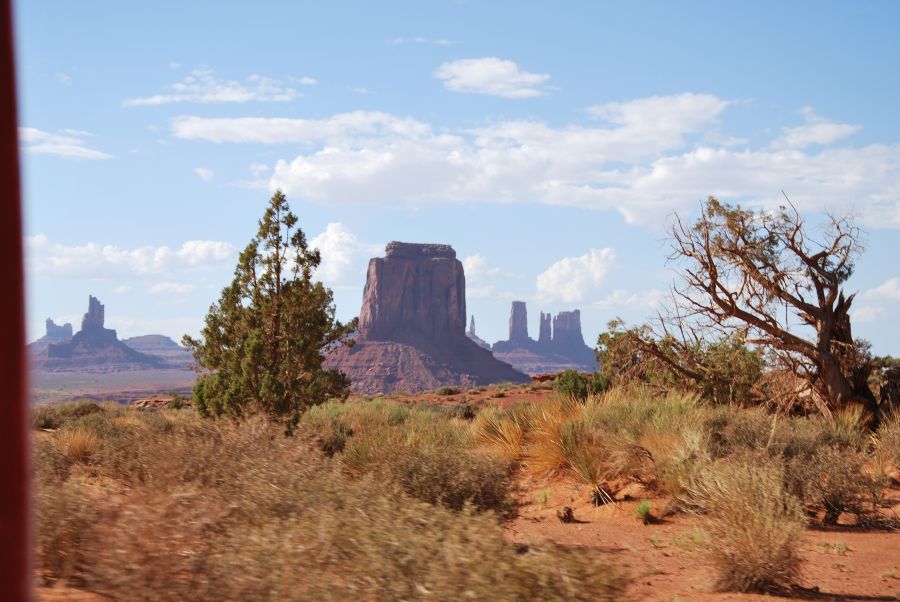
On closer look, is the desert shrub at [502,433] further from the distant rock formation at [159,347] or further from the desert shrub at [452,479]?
the distant rock formation at [159,347]

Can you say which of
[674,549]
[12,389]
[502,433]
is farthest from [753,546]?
[502,433]

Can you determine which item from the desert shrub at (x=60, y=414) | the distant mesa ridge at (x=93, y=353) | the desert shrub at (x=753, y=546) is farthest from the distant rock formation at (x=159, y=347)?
the desert shrub at (x=753, y=546)

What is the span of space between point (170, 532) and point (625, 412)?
1269 centimetres

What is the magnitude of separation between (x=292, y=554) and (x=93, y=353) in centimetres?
15551

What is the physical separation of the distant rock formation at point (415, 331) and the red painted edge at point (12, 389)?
113307mm

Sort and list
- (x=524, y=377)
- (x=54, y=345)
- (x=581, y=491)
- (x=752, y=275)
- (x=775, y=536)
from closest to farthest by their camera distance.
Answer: (x=775, y=536) → (x=581, y=491) → (x=752, y=275) → (x=524, y=377) → (x=54, y=345)

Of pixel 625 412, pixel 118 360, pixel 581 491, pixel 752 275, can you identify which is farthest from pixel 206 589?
pixel 118 360

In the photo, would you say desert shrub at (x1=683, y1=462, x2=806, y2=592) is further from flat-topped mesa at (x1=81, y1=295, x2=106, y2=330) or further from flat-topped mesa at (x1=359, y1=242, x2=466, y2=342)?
flat-topped mesa at (x1=81, y1=295, x2=106, y2=330)

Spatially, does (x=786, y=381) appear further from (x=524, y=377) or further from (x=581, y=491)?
(x=524, y=377)

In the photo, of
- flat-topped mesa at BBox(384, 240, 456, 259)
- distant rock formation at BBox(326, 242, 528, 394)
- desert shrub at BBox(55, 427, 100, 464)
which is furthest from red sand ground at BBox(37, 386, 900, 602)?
flat-topped mesa at BBox(384, 240, 456, 259)

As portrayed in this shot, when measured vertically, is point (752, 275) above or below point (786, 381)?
above

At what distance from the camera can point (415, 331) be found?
138 metres

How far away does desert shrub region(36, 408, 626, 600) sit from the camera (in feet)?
15.1

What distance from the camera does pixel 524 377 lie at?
13638 cm
